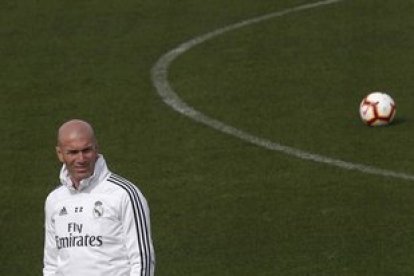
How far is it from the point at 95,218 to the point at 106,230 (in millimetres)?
120

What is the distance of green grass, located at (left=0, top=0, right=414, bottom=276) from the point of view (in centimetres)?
1548

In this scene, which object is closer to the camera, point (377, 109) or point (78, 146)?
point (78, 146)

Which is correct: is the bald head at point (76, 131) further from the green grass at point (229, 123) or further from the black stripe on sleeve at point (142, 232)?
the green grass at point (229, 123)

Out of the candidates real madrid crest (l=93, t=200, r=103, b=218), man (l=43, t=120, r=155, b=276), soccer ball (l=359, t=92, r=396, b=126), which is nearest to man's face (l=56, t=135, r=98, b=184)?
man (l=43, t=120, r=155, b=276)

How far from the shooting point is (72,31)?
23.7 m

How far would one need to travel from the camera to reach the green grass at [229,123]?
15.5 meters

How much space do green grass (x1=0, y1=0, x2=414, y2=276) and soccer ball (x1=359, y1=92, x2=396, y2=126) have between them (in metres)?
0.14

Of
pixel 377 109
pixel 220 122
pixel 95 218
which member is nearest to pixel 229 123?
pixel 220 122

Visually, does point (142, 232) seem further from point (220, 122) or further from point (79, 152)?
point (220, 122)

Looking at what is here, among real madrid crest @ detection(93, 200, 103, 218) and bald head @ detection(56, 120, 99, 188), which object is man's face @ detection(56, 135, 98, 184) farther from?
real madrid crest @ detection(93, 200, 103, 218)

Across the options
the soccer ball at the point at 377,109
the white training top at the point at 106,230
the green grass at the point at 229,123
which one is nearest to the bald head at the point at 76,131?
the white training top at the point at 106,230

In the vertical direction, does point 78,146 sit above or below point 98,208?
above

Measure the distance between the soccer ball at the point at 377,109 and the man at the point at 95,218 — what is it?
9.22 metres

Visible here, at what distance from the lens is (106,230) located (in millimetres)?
10117
